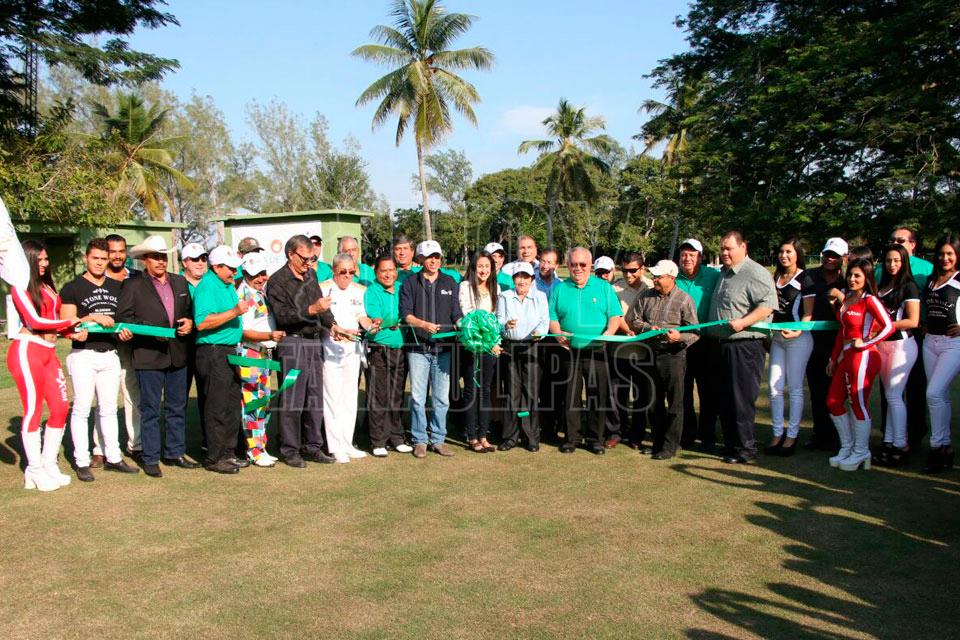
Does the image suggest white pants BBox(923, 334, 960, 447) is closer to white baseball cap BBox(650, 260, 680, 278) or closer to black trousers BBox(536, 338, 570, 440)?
white baseball cap BBox(650, 260, 680, 278)

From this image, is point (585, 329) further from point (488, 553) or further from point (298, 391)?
point (488, 553)

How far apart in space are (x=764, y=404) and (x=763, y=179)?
13.8 m

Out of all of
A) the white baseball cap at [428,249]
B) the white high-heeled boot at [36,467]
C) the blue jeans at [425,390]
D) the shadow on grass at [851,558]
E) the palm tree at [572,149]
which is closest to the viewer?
the shadow on grass at [851,558]

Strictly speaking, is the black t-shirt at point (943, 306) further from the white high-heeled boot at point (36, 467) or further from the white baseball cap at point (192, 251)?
the white high-heeled boot at point (36, 467)

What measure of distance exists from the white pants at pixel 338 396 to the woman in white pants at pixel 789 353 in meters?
4.21

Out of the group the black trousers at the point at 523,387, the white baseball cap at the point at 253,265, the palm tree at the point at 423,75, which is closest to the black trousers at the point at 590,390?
the black trousers at the point at 523,387

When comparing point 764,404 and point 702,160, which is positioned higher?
point 702,160

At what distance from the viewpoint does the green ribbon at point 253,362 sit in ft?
21.3

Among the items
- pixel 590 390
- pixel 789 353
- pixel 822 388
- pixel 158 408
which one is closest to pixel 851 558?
pixel 789 353

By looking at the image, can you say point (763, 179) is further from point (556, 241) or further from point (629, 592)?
point (556, 241)

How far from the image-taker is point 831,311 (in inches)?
276

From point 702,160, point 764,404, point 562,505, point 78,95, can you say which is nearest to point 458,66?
point 702,160

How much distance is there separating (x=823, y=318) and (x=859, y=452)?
136 centimetres

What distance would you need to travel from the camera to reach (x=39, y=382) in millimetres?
5867
